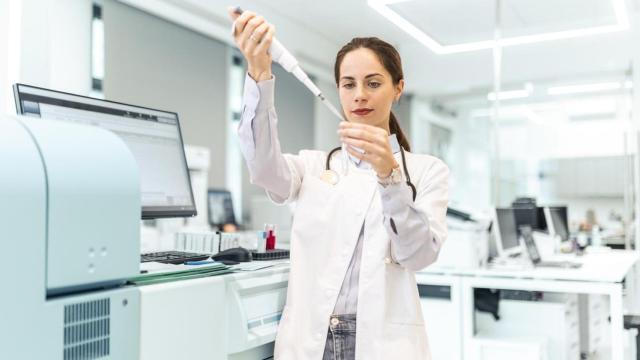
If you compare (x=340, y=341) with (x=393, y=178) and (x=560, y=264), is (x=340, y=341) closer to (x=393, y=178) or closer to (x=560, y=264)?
(x=393, y=178)

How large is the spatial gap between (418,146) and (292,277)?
6.40 meters

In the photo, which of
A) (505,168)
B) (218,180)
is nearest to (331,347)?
(218,180)

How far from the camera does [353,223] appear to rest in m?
1.17

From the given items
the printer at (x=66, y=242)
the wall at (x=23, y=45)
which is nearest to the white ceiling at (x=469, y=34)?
the wall at (x=23, y=45)

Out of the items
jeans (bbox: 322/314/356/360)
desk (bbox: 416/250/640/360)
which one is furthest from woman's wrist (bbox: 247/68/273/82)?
desk (bbox: 416/250/640/360)

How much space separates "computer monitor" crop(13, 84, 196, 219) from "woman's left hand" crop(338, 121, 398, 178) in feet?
1.47

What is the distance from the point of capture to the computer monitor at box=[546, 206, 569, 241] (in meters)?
3.89

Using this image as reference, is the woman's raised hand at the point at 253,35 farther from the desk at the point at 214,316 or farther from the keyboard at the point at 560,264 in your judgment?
the keyboard at the point at 560,264

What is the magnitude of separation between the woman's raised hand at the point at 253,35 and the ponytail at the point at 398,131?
420mm

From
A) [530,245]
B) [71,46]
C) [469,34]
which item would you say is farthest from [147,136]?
[469,34]

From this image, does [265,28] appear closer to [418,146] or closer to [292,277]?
[292,277]

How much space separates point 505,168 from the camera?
6.87m

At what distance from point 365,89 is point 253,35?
307 millimetres

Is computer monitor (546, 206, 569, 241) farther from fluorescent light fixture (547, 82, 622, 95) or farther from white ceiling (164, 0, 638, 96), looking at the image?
fluorescent light fixture (547, 82, 622, 95)
